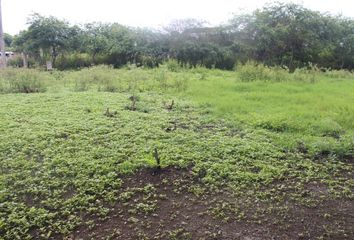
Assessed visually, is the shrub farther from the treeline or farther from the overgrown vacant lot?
the treeline

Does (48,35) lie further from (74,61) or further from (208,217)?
(208,217)

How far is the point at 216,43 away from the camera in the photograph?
1748 centimetres

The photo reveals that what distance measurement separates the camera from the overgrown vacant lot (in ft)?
9.66

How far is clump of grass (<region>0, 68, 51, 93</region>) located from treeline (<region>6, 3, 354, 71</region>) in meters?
8.04

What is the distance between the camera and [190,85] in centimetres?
916

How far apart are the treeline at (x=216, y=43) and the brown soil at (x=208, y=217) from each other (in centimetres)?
1345

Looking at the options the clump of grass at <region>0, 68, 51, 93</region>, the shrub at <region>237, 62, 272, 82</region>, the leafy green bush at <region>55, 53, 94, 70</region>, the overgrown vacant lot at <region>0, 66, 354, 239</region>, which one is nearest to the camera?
the overgrown vacant lot at <region>0, 66, 354, 239</region>

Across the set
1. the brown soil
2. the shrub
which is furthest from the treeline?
the brown soil

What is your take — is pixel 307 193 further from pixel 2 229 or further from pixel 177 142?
pixel 2 229

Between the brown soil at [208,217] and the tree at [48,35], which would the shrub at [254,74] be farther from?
the tree at [48,35]

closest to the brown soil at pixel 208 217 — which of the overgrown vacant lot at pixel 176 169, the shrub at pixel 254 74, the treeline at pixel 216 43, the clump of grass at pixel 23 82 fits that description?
the overgrown vacant lot at pixel 176 169

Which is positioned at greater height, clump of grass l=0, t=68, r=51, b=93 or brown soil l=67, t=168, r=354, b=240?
clump of grass l=0, t=68, r=51, b=93

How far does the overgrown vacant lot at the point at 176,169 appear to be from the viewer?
9.66ft

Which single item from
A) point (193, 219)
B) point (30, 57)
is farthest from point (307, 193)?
point (30, 57)
